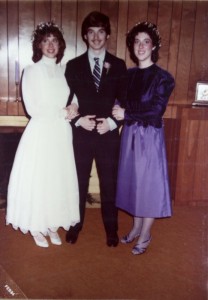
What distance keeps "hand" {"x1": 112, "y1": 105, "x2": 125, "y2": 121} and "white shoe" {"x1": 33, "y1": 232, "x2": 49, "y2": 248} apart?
3.52 ft

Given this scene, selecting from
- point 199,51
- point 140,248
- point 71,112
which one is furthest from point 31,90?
point 199,51

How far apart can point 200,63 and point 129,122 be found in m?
1.43

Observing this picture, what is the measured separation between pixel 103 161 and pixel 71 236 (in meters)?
0.66

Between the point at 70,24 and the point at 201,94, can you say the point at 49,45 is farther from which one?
the point at 201,94

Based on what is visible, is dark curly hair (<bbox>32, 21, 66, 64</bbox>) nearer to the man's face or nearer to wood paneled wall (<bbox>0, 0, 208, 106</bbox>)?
the man's face

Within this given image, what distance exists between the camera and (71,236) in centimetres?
259

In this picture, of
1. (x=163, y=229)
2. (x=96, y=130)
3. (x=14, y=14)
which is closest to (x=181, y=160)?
(x=163, y=229)

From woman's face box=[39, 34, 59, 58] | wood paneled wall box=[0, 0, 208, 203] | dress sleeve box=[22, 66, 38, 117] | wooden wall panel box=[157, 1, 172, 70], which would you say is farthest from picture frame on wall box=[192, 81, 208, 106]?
dress sleeve box=[22, 66, 38, 117]

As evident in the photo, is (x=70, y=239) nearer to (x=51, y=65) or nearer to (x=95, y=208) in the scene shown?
(x=95, y=208)

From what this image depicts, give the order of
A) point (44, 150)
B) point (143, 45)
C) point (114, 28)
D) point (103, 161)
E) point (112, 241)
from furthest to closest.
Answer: point (114, 28), point (112, 241), point (103, 161), point (44, 150), point (143, 45)

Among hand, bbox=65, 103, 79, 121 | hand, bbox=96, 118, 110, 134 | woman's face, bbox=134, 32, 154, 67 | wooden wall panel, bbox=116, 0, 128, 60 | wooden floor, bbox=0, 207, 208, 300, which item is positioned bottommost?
wooden floor, bbox=0, 207, 208, 300

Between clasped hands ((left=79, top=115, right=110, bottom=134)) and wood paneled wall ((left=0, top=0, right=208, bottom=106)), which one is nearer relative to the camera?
clasped hands ((left=79, top=115, right=110, bottom=134))

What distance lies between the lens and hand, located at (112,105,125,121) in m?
2.33

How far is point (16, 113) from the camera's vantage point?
3102mm
